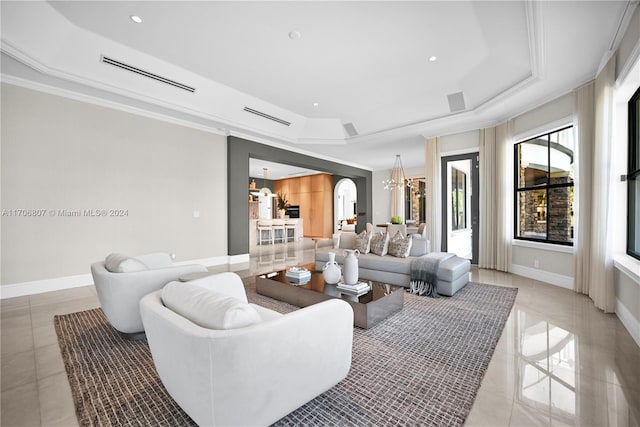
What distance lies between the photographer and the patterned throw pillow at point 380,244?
470cm

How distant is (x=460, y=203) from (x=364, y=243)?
3610mm

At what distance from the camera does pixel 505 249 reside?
5371 mm

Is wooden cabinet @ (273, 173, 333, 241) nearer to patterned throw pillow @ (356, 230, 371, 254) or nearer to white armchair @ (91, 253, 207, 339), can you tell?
patterned throw pillow @ (356, 230, 371, 254)

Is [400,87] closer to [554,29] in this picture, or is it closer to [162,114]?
[554,29]

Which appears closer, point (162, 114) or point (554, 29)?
point (554, 29)

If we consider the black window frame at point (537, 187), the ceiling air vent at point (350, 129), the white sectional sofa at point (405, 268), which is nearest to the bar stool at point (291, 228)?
the ceiling air vent at point (350, 129)

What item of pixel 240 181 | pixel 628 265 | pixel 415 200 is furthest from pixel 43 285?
pixel 415 200

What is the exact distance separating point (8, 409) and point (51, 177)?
12.0 feet

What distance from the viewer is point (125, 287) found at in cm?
241

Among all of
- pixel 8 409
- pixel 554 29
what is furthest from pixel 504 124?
pixel 8 409

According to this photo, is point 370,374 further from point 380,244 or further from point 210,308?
point 380,244

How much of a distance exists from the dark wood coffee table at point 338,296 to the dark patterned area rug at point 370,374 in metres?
0.11

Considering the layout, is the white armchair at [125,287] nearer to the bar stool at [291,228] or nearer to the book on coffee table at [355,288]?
the book on coffee table at [355,288]

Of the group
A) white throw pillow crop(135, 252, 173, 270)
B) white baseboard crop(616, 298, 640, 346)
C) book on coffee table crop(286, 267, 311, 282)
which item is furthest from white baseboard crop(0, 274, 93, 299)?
white baseboard crop(616, 298, 640, 346)
